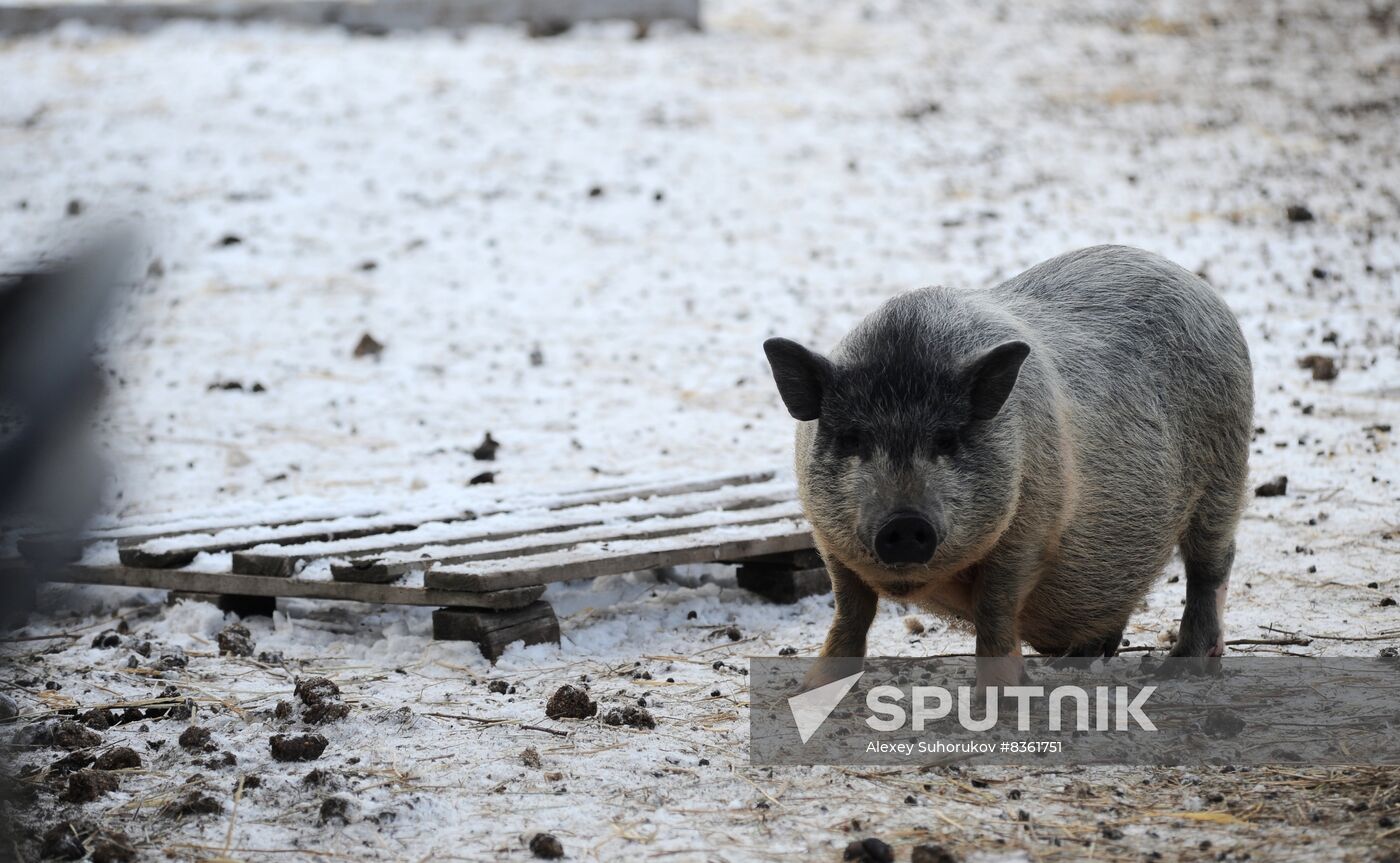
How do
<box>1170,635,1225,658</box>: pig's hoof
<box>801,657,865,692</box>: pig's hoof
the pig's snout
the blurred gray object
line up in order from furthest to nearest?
<box>1170,635,1225,658</box>: pig's hoof → <box>801,657,865,692</box>: pig's hoof → the pig's snout → the blurred gray object

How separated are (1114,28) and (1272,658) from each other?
12.0 meters

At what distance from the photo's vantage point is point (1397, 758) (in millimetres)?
3842

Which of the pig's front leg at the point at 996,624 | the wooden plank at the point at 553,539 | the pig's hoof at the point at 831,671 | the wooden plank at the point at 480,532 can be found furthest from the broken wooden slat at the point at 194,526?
the pig's front leg at the point at 996,624

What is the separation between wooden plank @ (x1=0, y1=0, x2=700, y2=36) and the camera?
15.4m

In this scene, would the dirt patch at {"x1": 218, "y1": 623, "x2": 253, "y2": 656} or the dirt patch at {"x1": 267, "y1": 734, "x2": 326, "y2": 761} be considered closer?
the dirt patch at {"x1": 267, "y1": 734, "x2": 326, "y2": 761}

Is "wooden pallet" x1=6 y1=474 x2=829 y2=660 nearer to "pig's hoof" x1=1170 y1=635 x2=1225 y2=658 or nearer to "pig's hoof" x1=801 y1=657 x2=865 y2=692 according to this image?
"pig's hoof" x1=801 y1=657 x2=865 y2=692

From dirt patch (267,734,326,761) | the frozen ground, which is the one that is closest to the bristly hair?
the frozen ground

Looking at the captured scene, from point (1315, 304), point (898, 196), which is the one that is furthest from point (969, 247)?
point (1315, 304)

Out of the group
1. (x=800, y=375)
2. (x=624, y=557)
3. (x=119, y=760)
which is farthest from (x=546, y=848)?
(x=624, y=557)

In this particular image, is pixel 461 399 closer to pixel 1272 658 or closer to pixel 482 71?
pixel 1272 658

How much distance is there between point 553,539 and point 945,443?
81.7 inches

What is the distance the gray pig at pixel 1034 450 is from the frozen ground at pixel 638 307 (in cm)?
57

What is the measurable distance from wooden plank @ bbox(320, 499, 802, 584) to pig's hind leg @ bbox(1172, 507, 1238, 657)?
1699mm

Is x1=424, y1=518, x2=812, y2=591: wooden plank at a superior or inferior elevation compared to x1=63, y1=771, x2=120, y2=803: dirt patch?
inferior
